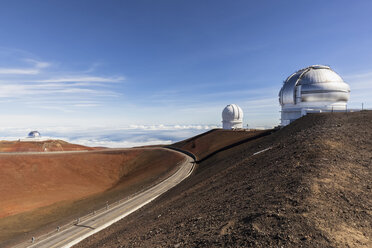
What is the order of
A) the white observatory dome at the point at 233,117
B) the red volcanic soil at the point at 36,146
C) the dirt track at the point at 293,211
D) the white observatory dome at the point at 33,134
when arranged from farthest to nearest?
the white observatory dome at the point at 33,134 → the red volcanic soil at the point at 36,146 → the white observatory dome at the point at 233,117 → the dirt track at the point at 293,211

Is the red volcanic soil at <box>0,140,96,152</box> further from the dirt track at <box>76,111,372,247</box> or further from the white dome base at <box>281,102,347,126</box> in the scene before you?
the dirt track at <box>76,111,372,247</box>

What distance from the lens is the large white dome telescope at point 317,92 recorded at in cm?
3625

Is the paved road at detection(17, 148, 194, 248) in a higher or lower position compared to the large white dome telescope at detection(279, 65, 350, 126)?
lower

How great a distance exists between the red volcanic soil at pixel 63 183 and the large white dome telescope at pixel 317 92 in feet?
96.0

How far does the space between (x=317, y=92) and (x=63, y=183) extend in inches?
2280

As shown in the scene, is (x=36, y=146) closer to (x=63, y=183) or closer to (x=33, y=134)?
(x=33, y=134)

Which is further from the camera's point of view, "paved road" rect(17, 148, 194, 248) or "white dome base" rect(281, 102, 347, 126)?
"white dome base" rect(281, 102, 347, 126)

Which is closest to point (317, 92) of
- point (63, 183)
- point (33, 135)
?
point (63, 183)

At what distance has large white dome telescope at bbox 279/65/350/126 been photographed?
36.2 meters

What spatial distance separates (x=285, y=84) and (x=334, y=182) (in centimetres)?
3768

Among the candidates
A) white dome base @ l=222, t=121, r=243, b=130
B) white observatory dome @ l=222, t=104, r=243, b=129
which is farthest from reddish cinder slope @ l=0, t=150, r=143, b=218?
white observatory dome @ l=222, t=104, r=243, b=129

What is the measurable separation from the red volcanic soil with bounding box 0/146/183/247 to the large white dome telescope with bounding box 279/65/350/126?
1152 inches

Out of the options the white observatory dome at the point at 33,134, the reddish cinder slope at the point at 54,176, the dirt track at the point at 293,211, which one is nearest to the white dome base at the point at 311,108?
the dirt track at the point at 293,211

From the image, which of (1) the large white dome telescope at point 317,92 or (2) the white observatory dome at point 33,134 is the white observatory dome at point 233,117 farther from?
(2) the white observatory dome at point 33,134
